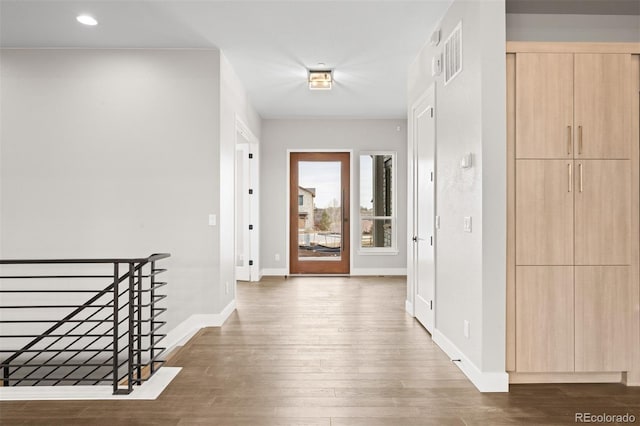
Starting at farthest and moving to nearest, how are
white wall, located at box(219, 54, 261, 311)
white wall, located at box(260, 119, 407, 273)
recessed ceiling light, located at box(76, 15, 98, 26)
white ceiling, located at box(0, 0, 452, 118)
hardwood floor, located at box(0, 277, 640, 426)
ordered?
1. white wall, located at box(260, 119, 407, 273)
2. white wall, located at box(219, 54, 261, 311)
3. recessed ceiling light, located at box(76, 15, 98, 26)
4. white ceiling, located at box(0, 0, 452, 118)
5. hardwood floor, located at box(0, 277, 640, 426)

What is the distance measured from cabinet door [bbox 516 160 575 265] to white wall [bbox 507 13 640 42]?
0.96 meters

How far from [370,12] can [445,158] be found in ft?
4.63

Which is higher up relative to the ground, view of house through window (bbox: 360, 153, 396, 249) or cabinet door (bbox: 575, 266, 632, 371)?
view of house through window (bbox: 360, 153, 396, 249)

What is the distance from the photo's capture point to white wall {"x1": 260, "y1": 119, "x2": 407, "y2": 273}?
7938 millimetres

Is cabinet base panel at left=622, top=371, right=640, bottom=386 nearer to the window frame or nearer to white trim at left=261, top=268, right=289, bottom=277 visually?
the window frame

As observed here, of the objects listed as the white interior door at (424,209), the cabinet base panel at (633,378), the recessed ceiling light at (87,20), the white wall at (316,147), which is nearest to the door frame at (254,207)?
the white wall at (316,147)

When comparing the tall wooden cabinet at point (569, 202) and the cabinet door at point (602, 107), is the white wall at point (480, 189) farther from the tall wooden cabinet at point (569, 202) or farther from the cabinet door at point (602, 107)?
the cabinet door at point (602, 107)

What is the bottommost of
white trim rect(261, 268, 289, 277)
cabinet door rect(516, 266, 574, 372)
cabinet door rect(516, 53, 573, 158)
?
white trim rect(261, 268, 289, 277)

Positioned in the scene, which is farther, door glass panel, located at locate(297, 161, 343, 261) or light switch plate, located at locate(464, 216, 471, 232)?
door glass panel, located at locate(297, 161, 343, 261)

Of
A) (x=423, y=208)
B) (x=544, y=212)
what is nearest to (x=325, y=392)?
(x=544, y=212)

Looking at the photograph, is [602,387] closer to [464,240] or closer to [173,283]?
[464,240]

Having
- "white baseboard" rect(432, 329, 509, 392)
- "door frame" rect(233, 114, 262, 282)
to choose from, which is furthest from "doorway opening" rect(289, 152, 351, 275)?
"white baseboard" rect(432, 329, 509, 392)

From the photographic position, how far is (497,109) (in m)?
2.79

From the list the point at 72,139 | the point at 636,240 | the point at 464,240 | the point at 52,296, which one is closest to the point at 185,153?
the point at 72,139
